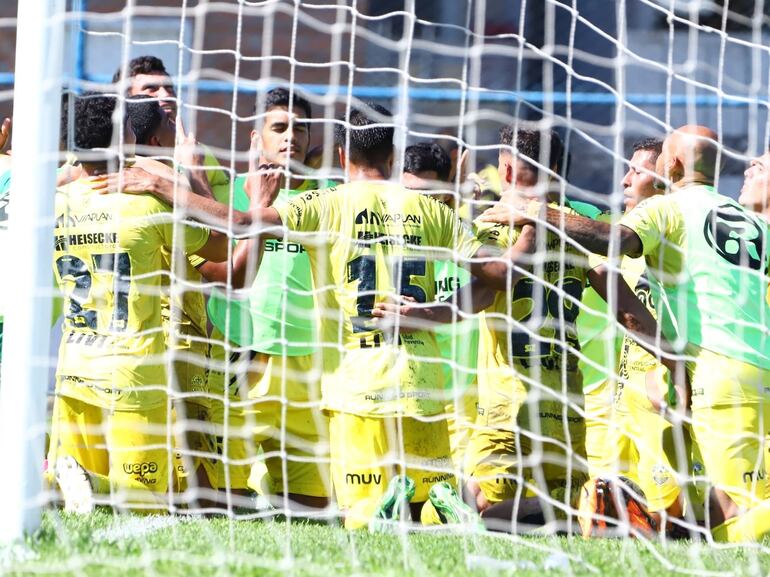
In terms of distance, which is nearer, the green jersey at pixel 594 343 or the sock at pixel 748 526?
the sock at pixel 748 526

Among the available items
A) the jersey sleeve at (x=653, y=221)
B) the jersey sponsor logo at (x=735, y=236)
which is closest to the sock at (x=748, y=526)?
the jersey sponsor logo at (x=735, y=236)

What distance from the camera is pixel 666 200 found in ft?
15.1

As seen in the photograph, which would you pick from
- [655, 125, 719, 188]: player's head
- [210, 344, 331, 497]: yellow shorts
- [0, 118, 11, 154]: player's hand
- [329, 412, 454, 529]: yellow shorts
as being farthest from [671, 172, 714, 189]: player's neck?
[0, 118, 11, 154]: player's hand

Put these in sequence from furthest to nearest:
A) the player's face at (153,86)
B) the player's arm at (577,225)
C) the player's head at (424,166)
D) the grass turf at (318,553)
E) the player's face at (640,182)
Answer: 1. the player's face at (640,182)
2. the player's face at (153,86)
3. the player's head at (424,166)
4. the player's arm at (577,225)
5. the grass turf at (318,553)

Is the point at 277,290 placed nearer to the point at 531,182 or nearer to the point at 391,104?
the point at 531,182

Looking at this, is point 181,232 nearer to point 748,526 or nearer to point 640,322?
point 640,322

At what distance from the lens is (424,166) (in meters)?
5.05

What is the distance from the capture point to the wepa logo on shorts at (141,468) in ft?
14.6

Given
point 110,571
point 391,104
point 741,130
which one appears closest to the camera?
point 110,571

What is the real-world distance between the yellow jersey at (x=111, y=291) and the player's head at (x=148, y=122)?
358 mm

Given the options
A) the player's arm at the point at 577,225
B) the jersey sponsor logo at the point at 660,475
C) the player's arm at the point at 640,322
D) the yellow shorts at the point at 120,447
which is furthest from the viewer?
the jersey sponsor logo at the point at 660,475

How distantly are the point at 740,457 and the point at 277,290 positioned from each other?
207 cm

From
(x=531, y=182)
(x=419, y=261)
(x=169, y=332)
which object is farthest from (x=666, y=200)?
(x=169, y=332)

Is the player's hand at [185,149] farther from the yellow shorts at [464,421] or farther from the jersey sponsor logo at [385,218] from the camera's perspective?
the yellow shorts at [464,421]
